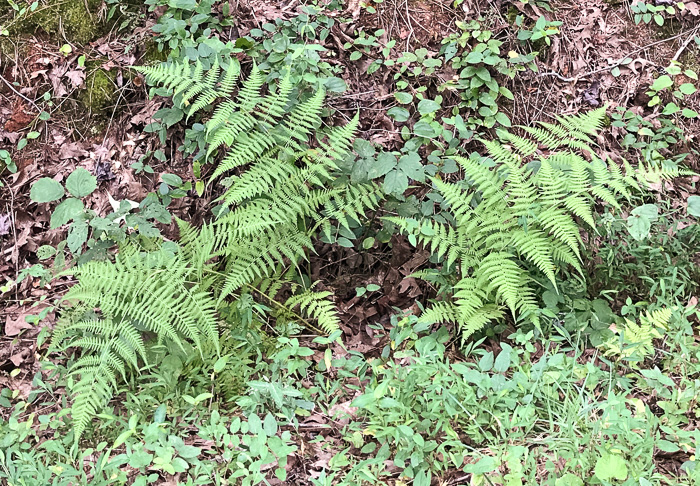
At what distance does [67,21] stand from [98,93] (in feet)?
2.19

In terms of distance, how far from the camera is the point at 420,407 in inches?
96.9

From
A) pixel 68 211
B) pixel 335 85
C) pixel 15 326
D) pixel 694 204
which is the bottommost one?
pixel 15 326

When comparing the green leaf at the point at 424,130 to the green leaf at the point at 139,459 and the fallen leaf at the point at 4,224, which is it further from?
the fallen leaf at the point at 4,224

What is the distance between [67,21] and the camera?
384 centimetres

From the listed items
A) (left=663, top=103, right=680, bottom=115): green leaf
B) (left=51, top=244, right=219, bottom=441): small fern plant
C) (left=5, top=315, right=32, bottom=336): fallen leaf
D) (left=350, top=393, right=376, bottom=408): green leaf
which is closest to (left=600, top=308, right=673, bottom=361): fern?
(left=350, top=393, right=376, bottom=408): green leaf

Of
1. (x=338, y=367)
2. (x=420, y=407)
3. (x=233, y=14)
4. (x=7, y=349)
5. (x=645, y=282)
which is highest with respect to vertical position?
(x=233, y=14)

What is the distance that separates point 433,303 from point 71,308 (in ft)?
7.50

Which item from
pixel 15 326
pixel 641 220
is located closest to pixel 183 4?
pixel 15 326

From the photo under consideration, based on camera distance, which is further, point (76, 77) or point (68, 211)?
point (76, 77)

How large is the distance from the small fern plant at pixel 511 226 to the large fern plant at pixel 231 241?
60 cm

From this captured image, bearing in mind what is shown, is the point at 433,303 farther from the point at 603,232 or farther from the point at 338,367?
the point at 603,232

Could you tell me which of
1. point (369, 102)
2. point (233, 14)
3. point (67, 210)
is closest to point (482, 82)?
point (369, 102)

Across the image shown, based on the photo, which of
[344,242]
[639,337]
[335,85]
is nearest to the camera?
[639,337]

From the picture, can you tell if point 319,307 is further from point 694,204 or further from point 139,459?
point 694,204
